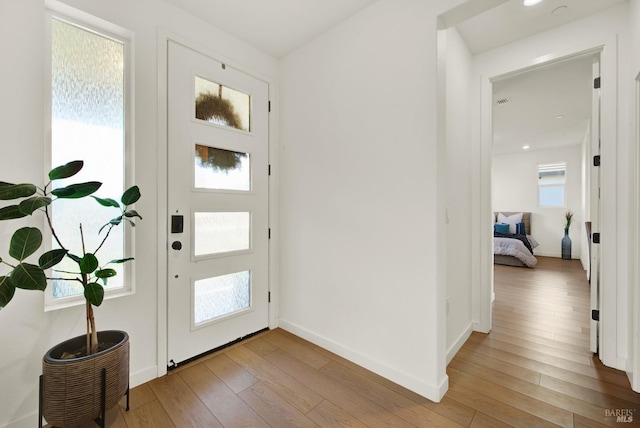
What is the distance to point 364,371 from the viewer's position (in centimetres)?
207

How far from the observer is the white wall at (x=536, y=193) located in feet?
21.4

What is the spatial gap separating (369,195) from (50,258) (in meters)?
1.93

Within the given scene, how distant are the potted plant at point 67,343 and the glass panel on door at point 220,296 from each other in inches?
27.2

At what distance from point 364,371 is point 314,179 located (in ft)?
5.43

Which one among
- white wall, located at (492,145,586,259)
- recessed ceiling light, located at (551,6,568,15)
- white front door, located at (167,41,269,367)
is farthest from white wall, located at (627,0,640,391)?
white wall, located at (492,145,586,259)

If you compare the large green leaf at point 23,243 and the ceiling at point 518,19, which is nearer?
the large green leaf at point 23,243

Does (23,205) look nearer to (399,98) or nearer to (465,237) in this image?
(399,98)

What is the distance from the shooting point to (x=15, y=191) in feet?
3.91

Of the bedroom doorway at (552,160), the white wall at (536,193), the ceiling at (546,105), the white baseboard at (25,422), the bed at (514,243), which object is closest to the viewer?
the white baseboard at (25,422)

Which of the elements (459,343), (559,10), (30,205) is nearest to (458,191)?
(459,343)

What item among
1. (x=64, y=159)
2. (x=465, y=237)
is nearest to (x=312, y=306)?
(x=465, y=237)

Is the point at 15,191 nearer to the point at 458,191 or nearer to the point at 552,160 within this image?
the point at 458,191

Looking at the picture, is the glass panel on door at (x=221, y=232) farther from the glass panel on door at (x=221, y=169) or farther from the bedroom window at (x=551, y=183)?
the bedroom window at (x=551, y=183)

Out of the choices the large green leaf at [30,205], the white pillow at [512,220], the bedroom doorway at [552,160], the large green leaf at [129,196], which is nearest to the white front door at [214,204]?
the large green leaf at [129,196]
